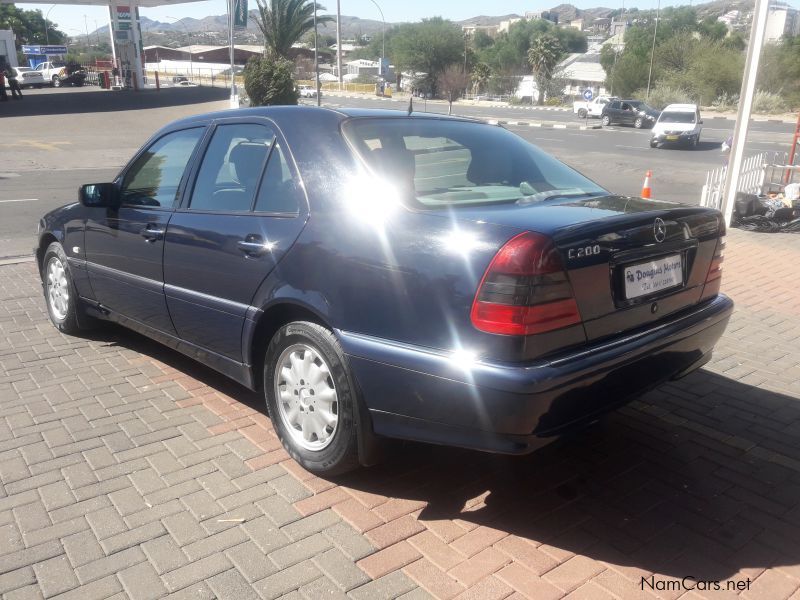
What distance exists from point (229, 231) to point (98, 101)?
140 feet

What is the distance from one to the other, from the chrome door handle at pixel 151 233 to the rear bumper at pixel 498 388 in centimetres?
169

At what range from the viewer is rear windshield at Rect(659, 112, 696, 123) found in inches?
1158

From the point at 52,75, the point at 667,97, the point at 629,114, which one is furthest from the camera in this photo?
the point at 52,75

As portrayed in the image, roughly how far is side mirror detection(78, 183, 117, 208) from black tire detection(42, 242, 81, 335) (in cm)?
82

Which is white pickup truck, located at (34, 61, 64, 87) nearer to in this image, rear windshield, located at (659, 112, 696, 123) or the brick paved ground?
rear windshield, located at (659, 112, 696, 123)

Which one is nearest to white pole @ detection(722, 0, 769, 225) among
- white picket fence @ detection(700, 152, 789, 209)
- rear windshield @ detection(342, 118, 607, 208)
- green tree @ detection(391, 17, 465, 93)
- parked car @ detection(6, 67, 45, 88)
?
white picket fence @ detection(700, 152, 789, 209)

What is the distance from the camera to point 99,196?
4.78 m

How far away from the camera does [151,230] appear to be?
4359mm

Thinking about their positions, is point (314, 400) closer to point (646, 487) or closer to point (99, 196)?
point (646, 487)

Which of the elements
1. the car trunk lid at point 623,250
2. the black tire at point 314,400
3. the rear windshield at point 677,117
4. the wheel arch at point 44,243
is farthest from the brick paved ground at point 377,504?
the rear windshield at point 677,117

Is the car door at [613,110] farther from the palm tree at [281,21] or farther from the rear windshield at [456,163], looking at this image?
the rear windshield at [456,163]

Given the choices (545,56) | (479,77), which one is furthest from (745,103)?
(479,77)

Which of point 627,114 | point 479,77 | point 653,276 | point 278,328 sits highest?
point 653,276

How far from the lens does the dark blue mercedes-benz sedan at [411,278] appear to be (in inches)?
110
